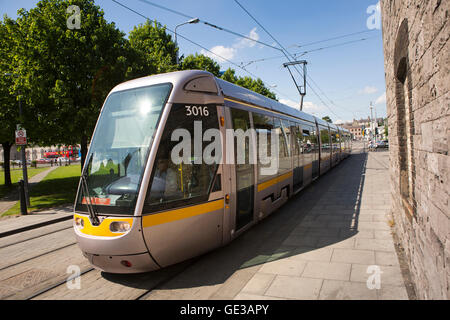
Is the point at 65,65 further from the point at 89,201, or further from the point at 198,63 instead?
the point at 198,63

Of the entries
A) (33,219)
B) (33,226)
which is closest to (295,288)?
(33,226)

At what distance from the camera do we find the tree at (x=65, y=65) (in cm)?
1136

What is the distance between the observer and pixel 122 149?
423 centimetres

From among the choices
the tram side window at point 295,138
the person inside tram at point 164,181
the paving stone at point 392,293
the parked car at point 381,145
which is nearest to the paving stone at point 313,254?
the paving stone at point 392,293

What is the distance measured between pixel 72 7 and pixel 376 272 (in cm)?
1446

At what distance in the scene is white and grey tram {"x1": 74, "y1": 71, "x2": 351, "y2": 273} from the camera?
3863 mm

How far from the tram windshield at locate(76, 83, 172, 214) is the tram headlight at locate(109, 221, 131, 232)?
139mm

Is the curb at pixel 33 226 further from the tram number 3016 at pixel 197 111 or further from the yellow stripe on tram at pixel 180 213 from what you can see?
the tram number 3016 at pixel 197 111

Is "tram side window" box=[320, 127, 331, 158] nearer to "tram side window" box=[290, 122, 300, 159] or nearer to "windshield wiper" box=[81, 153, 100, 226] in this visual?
"tram side window" box=[290, 122, 300, 159]

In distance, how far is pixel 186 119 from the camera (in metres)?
4.35

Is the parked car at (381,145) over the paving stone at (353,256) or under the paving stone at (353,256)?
over

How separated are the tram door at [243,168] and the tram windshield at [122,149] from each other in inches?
61.0

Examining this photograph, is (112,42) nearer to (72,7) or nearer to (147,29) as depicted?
(72,7)
